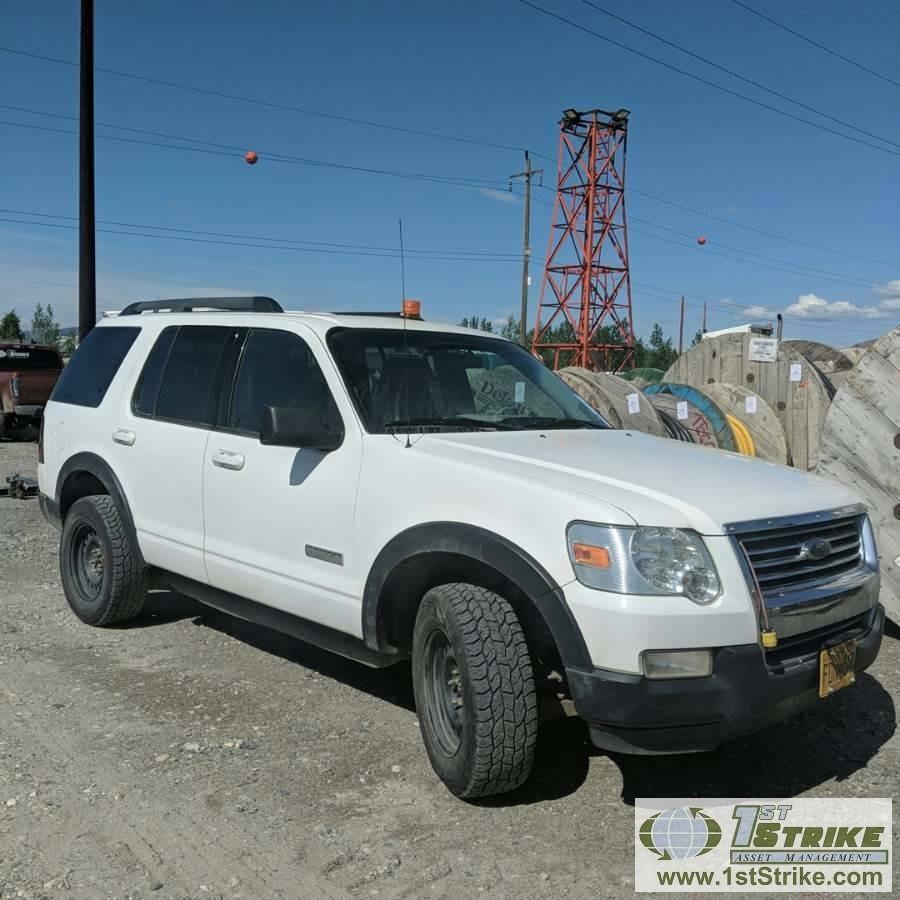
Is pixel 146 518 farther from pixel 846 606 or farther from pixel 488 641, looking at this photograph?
Result: pixel 846 606

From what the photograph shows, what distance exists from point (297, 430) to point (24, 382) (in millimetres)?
16296

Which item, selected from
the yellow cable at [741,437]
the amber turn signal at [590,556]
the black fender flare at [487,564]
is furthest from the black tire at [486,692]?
the yellow cable at [741,437]

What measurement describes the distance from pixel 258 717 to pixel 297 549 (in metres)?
0.89

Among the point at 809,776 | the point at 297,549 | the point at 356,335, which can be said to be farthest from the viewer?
the point at 356,335

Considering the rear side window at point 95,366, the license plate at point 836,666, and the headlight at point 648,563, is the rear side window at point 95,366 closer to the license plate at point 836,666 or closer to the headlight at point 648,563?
the headlight at point 648,563

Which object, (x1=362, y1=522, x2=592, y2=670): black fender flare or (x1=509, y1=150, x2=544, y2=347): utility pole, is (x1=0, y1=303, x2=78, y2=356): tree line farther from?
(x1=362, y1=522, x2=592, y2=670): black fender flare

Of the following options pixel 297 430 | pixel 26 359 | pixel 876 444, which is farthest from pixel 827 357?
pixel 26 359

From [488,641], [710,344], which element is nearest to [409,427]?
[488,641]

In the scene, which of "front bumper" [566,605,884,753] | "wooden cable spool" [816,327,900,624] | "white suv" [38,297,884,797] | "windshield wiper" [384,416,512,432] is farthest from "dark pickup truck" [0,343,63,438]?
"front bumper" [566,605,884,753]

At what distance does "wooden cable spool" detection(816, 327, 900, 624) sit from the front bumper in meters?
3.07

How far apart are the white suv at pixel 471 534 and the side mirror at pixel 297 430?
11mm

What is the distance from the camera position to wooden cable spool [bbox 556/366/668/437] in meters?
9.38

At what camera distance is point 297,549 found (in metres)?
→ 4.39

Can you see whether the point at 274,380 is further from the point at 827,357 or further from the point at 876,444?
the point at 827,357
